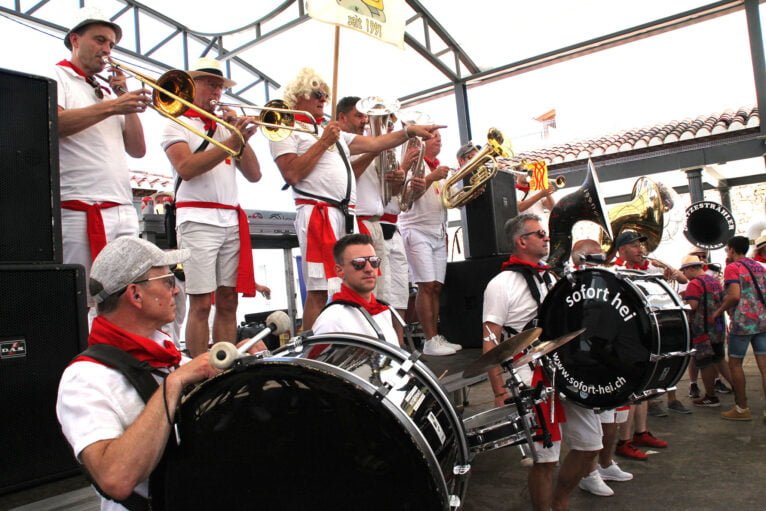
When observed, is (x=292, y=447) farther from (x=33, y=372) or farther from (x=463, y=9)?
(x=463, y=9)

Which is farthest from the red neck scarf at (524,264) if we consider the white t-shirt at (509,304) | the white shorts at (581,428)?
the white shorts at (581,428)

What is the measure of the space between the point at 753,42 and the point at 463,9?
4.73 meters

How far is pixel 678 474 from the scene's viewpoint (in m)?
4.57

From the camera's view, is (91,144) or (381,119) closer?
(91,144)

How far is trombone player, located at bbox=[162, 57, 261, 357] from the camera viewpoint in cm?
334

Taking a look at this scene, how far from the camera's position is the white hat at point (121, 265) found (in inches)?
76.9

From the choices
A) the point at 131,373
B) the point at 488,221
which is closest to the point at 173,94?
the point at 131,373

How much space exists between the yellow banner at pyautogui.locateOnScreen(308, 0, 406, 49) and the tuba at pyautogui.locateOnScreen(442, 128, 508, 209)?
1210mm

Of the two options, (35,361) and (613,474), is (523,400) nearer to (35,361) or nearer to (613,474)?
(35,361)

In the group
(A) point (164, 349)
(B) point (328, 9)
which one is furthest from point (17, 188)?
(B) point (328, 9)

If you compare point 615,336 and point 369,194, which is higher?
point 369,194

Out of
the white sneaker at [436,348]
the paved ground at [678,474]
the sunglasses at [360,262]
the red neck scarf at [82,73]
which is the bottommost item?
the paved ground at [678,474]

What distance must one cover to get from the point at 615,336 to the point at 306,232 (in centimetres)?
195

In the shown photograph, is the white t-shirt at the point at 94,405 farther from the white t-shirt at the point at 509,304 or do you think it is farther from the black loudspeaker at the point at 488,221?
the black loudspeaker at the point at 488,221
